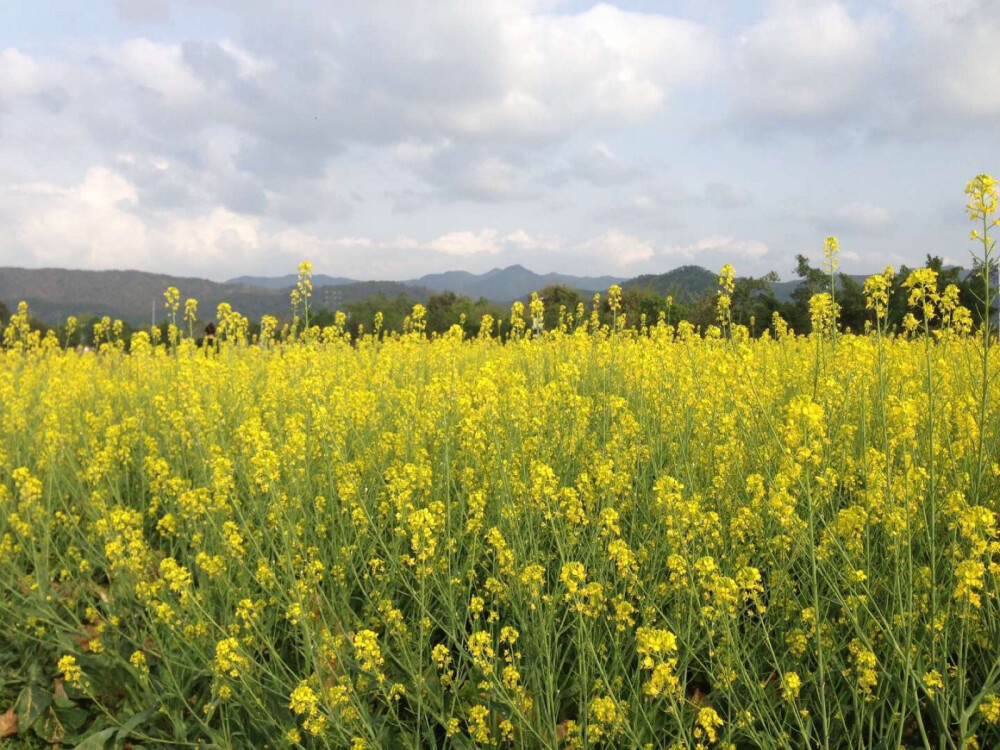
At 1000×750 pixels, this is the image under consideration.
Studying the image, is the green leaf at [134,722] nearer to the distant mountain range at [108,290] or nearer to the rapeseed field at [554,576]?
the rapeseed field at [554,576]

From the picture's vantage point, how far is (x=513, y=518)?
8.09 ft

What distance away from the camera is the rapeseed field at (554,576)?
6.80ft

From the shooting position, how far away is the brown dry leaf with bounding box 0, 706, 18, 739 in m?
3.06

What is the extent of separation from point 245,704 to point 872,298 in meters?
3.54

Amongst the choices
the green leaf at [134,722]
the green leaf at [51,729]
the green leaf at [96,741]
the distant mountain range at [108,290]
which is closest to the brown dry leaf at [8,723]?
the green leaf at [51,729]

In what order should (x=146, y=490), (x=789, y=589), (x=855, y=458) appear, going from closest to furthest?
1. (x=789, y=589)
2. (x=855, y=458)
3. (x=146, y=490)

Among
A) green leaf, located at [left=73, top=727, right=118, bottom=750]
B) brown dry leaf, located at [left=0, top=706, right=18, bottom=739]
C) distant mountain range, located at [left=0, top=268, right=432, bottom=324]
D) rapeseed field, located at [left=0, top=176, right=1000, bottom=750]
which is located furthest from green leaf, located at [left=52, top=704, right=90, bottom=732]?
distant mountain range, located at [left=0, top=268, right=432, bottom=324]

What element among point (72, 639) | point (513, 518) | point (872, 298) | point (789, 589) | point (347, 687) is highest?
point (872, 298)

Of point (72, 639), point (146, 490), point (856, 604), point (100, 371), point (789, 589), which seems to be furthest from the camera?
point (100, 371)

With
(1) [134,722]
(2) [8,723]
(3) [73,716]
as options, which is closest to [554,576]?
(1) [134,722]

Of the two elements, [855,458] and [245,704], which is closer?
[245,704]

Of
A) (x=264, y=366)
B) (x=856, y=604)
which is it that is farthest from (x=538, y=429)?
(x=264, y=366)

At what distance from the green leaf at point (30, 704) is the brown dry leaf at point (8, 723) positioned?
0.25ft

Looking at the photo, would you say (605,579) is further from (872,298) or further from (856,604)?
(872,298)
